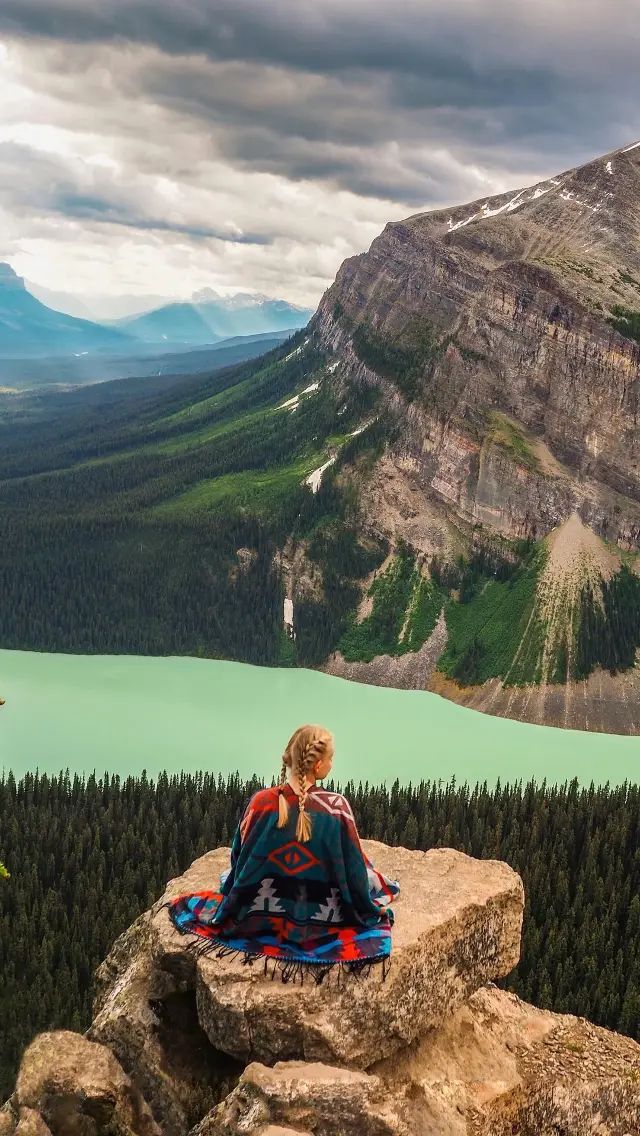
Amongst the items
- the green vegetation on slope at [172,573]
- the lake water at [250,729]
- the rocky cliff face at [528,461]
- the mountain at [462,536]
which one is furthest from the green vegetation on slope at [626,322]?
the lake water at [250,729]

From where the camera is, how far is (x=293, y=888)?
752 inches

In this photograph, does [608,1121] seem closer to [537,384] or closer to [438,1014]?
[438,1014]

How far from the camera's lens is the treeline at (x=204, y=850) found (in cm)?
6488

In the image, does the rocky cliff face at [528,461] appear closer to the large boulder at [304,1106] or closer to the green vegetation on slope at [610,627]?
the green vegetation on slope at [610,627]

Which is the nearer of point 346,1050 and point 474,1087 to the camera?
point 346,1050

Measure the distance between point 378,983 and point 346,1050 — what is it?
1.25 meters

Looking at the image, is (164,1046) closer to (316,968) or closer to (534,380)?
(316,968)

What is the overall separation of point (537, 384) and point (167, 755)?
88123mm

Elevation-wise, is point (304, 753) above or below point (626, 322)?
below

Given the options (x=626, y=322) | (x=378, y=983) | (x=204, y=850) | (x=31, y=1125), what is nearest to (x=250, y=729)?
(x=204, y=850)

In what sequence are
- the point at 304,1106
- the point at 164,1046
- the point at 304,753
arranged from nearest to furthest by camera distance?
1. the point at 304,1106
2. the point at 304,753
3. the point at 164,1046

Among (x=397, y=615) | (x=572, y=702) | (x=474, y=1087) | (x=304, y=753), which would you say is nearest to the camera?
(x=304, y=753)

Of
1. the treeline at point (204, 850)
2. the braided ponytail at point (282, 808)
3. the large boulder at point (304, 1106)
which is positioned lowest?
the treeline at point (204, 850)

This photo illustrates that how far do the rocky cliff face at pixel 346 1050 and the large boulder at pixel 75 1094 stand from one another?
26 millimetres
